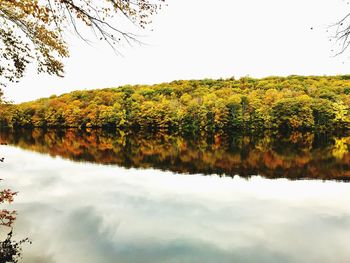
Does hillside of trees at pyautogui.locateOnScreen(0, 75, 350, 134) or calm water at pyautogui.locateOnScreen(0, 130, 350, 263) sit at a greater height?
hillside of trees at pyautogui.locateOnScreen(0, 75, 350, 134)

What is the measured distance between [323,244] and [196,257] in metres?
5.12

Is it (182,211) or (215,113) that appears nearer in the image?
(182,211)

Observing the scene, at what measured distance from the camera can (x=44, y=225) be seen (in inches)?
623

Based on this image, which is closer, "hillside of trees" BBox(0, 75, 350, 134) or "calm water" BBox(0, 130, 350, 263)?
"calm water" BBox(0, 130, 350, 263)

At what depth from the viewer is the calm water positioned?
13.0m

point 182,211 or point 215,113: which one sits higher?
point 215,113

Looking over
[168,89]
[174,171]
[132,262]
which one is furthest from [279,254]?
[168,89]

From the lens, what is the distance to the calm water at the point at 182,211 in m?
13.0

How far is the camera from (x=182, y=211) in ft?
60.5

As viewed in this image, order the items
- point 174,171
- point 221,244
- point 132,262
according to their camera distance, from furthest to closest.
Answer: point 174,171
point 221,244
point 132,262

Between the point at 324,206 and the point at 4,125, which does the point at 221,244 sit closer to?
the point at 324,206

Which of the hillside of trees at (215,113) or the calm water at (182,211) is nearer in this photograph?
the calm water at (182,211)

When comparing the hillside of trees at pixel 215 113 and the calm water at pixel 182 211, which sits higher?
the hillside of trees at pixel 215 113

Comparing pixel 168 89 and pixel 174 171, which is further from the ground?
pixel 168 89
